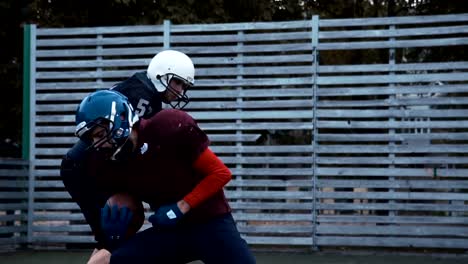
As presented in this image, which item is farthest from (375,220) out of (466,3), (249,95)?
(466,3)

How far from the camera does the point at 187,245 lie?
432 cm

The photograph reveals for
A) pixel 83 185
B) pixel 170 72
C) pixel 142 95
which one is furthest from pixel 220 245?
pixel 170 72

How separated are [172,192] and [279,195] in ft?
21.7

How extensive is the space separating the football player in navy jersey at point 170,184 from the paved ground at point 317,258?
565cm

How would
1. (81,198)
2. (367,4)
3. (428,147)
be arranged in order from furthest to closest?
(367,4), (428,147), (81,198)

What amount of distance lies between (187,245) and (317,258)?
20.0 feet

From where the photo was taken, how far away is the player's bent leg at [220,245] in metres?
4.26

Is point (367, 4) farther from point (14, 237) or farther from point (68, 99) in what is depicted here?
point (14, 237)

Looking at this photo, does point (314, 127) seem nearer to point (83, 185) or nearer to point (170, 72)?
point (170, 72)

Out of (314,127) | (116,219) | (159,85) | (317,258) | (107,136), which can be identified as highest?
(159,85)

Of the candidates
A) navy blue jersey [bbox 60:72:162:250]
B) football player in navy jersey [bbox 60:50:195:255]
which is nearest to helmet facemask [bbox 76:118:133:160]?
navy blue jersey [bbox 60:72:162:250]

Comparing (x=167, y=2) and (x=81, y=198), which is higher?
(x=167, y=2)

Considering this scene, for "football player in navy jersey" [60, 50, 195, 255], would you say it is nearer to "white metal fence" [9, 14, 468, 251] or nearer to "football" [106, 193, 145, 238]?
"football" [106, 193, 145, 238]

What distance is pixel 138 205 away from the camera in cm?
449
